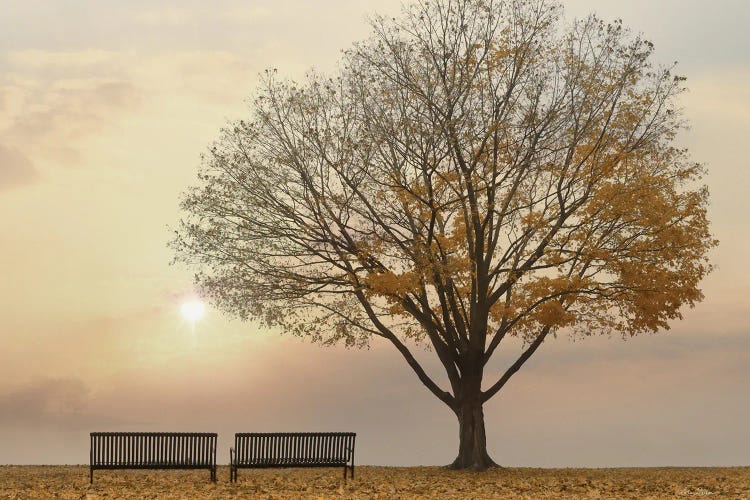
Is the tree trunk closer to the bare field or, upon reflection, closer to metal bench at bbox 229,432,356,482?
the bare field

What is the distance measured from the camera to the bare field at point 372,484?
52.5ft

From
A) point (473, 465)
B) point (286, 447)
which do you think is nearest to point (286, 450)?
point (286, 447)

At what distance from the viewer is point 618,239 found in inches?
934

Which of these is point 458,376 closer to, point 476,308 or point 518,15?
point 476,308

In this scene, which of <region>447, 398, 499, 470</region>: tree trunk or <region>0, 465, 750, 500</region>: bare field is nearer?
<region>0, 465, 750, 500</region>: bare field

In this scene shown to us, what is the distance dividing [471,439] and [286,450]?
22.4 ft

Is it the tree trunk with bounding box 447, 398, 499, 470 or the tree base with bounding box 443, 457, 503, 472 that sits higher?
the tree trunk with bounding box 447, 398, 499, 470

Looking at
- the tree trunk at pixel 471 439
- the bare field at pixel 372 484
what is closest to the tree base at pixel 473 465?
the tree trunk at pixel 471 439

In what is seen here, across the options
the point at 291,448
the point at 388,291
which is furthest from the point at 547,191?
the point at 291,448

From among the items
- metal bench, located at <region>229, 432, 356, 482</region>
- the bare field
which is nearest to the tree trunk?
the bare field

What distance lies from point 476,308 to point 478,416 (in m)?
2.89

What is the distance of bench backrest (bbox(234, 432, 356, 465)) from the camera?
18172 millimetres

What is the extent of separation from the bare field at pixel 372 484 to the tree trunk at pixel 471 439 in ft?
1.80

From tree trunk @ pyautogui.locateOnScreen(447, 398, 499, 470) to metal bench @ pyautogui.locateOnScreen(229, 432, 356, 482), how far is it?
5.75 meters
